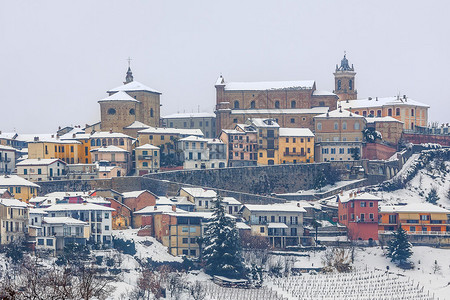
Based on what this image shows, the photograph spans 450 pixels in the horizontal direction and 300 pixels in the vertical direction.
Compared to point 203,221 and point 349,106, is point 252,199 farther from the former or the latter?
point 349,106

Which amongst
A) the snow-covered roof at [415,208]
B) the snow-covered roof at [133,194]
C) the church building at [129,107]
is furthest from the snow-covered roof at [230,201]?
the church building at [129,107]

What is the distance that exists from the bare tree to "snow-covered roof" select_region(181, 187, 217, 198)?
14.3 metres

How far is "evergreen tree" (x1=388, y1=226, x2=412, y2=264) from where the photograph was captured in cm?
9050

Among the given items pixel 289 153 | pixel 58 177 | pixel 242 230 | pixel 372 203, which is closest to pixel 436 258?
pixel 372 203

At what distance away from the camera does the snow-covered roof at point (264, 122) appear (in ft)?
368

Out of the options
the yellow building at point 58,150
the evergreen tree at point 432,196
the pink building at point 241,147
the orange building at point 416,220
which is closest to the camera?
the orange building at point 416,220

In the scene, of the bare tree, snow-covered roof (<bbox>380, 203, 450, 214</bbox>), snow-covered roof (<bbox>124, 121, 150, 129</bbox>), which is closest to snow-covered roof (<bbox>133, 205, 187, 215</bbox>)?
the bare tree

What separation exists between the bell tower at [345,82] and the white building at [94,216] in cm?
4856

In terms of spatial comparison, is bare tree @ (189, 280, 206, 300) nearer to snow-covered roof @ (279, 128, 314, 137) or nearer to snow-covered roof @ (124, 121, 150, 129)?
snow-covered roof @ (279, 128, 314, 137)

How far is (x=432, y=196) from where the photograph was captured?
105 meters

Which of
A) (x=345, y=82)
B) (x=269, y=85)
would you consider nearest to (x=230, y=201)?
(x=269, y=85)

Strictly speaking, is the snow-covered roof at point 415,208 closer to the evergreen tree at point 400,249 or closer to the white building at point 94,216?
the evergreen tree at point 400,249

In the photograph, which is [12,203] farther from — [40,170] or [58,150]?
[58,150]

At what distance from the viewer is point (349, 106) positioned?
124938 mm
